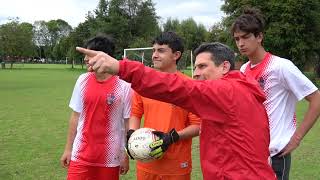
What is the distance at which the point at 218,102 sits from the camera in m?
2.93

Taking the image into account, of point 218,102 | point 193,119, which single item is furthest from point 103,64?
point 193,119

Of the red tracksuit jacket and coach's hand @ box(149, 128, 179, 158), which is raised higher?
the red tracksuit jacket

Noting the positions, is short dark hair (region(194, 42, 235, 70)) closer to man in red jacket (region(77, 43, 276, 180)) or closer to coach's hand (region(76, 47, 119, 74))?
man in red jacket (region(77, 43, 276, 180))

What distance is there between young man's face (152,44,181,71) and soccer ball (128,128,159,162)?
1.00 metres

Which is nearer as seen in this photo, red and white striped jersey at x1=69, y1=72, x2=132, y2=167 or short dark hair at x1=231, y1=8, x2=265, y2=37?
short dark hair at x1=231, y1=8, x2=265, y2=37

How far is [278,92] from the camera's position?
15.1ft

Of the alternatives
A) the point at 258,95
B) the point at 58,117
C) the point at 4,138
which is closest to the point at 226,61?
the point at 258,95

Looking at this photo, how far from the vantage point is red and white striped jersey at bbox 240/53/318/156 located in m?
4.56

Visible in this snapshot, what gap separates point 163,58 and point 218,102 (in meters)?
2.06

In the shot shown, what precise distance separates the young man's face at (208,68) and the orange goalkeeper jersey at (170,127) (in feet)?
4.20

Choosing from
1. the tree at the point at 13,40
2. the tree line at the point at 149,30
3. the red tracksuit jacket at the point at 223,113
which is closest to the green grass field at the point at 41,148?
the tree line at the point at 149,30

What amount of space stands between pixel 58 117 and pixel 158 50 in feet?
40.7

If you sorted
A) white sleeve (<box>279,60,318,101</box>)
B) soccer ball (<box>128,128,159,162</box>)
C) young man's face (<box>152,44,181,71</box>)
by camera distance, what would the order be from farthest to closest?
young man's face (<box>152,44,181,71</box>) < white sleeve (<box>279,60,318,101</box>) < soccer ball (<box>128,128,159,162</box>)

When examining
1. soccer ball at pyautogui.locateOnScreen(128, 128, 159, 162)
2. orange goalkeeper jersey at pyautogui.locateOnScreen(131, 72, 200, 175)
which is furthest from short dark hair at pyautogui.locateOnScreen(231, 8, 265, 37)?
soccer ball at pyautogui.locateOnScreen(128, 128, 159, 162)
